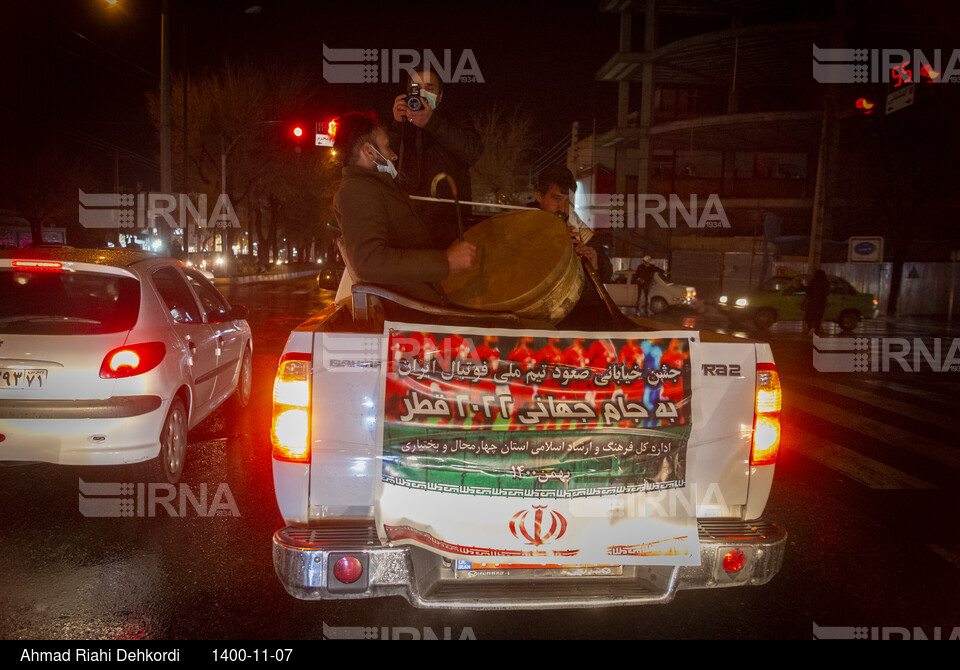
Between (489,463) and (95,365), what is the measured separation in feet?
10.6

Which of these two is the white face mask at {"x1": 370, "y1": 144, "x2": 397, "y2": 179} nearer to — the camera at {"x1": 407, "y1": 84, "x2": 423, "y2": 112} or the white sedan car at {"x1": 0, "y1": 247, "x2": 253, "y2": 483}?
the camera at {"x1": 407, "y1": 84, "x2": 423, "y2": 112}

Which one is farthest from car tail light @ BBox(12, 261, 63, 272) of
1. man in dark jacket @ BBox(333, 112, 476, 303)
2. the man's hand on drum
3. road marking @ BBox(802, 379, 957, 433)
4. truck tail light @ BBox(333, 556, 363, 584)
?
road marking @ BBox(802, 379, 957, 433)

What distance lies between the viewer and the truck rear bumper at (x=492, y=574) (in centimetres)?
262

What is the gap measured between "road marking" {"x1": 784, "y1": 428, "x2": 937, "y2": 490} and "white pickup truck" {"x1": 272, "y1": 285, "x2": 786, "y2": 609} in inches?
151

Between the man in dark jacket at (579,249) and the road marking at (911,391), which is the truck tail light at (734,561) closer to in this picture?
the man in dark jacket at (579,249)

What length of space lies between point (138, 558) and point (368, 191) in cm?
246

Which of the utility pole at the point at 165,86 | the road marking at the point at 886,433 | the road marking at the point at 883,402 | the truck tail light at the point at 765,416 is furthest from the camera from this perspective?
the utility pole at the point at 165,86

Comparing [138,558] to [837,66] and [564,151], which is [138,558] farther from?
[564,151]

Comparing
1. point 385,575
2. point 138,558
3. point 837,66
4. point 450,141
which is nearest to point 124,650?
point 138,558

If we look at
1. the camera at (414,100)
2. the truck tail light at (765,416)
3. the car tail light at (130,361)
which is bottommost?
the car tail light at (130,361)

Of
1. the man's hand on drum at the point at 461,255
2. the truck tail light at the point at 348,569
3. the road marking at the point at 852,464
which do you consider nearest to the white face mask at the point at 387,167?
the man's hand on drum at the point at 461,255

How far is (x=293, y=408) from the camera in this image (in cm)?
271

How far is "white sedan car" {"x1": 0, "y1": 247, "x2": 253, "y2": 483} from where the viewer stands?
4.61 m

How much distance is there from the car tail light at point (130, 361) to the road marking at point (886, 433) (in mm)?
6633
